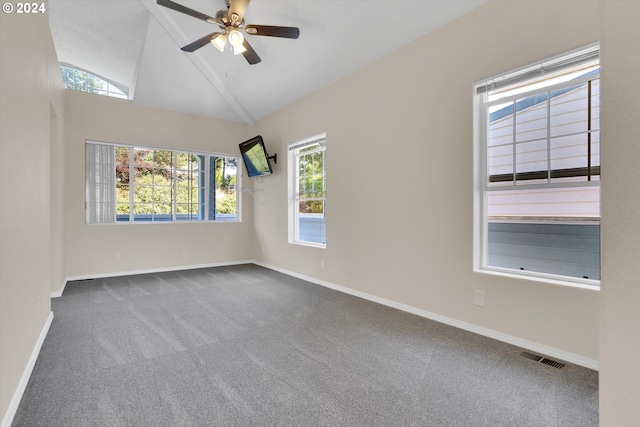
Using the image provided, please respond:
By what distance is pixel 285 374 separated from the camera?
78.5 inches

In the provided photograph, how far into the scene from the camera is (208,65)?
4.60m

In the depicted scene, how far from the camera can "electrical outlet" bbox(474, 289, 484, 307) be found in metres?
2.61

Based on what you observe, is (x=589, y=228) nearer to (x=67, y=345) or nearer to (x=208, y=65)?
(x=67, y=345)

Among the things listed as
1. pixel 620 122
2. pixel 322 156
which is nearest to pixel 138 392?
pixel 620 122

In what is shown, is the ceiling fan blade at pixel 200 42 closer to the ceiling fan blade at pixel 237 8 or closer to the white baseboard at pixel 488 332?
the ceiling fan blade at pixel 237 8

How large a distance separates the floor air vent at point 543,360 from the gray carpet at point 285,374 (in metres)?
0.05

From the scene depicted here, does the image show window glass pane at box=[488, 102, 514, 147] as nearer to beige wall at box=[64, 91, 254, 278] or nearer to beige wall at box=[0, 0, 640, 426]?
beige wall at box=[0, 0, 640, 426]

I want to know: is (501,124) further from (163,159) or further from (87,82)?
(87,82)

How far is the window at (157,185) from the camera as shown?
4.76 meters

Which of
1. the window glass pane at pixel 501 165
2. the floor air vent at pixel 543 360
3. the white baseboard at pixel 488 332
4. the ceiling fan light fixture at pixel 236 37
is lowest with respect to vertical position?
the floor air vent at pixel 543 360

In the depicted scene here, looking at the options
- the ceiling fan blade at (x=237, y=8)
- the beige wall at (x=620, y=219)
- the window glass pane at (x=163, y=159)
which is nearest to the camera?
the beige wall at (x=620, y=219)

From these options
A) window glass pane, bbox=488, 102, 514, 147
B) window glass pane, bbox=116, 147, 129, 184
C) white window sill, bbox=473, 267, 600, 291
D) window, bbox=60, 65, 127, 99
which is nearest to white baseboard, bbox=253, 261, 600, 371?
white window sill, bbox=473, 267, 600, 291

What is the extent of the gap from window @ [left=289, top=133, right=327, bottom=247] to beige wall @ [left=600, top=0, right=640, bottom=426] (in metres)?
3.77

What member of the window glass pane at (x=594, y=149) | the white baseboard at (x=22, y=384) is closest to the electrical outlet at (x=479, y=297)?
the window glass pane at (x=594, y=149)
